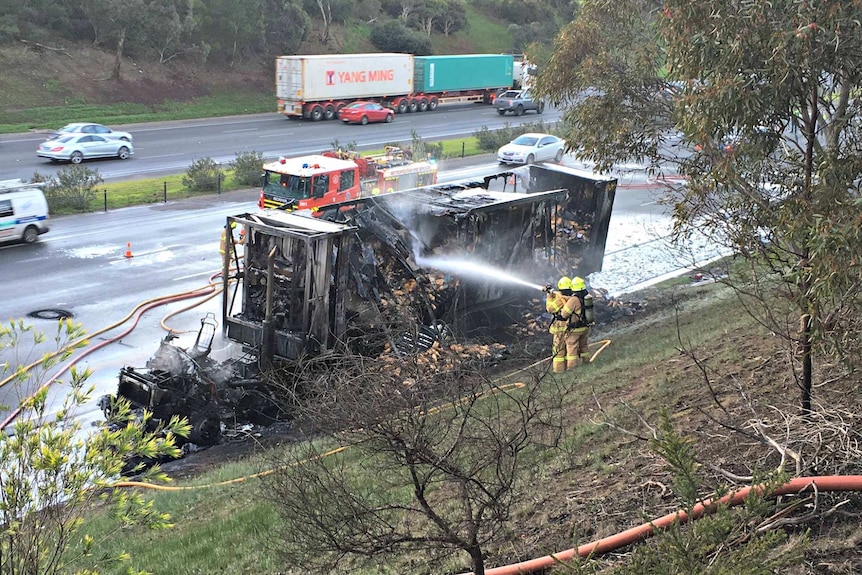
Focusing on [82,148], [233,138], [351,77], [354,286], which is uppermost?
[351,77]

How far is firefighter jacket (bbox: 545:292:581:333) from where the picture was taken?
44.7ft

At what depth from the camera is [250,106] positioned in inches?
1991

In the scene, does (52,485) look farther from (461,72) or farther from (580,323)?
(461,72)

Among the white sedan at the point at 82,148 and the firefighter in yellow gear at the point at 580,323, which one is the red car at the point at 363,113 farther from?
the firefighter in yellow gear at the point at 580,323

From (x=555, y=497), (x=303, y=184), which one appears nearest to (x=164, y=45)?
(x=303, y=184)

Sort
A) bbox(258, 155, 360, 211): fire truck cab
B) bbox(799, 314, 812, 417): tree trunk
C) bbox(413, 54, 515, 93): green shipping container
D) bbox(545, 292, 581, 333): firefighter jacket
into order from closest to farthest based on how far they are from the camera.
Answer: bbox(799, 314, 812, 417): tree trunk < bbox(545, 292, 581, 333): firefighter jacket < bbox(258, 155, 360, 211): fire truck cab < bbox(413, 54, 515, 93): green shipping container

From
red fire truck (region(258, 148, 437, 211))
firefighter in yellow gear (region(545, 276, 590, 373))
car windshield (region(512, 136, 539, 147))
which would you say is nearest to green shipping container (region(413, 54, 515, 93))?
car windshield (region(512, 136, 539, 147))

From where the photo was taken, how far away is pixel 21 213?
72.8 feet

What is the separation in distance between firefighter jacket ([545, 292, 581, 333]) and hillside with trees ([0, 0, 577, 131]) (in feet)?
112

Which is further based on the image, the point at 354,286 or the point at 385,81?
the point at 385,81

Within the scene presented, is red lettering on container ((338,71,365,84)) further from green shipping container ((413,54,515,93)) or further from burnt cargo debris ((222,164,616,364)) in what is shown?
burnt cargo debris ((222,164,616,364))

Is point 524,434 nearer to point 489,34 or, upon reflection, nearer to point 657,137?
point 657,137

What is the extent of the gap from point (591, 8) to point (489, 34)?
6088 centimetres

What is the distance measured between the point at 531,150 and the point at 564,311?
23.0 meters
